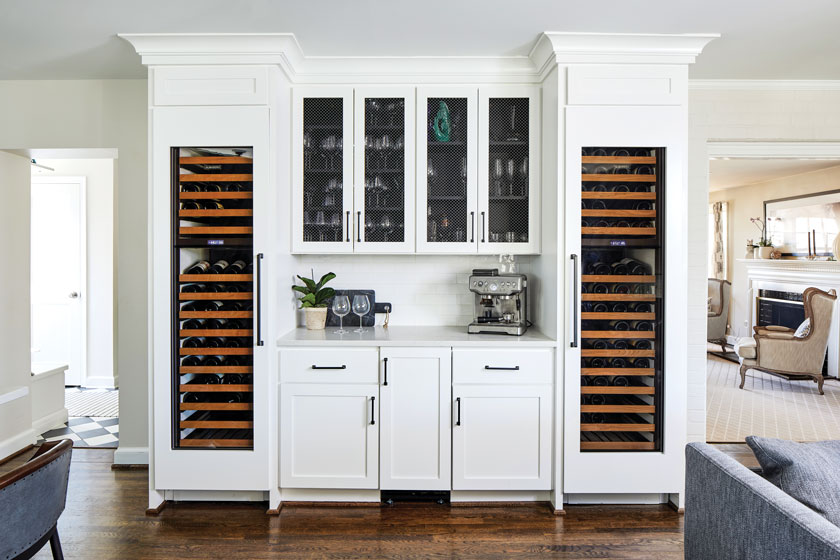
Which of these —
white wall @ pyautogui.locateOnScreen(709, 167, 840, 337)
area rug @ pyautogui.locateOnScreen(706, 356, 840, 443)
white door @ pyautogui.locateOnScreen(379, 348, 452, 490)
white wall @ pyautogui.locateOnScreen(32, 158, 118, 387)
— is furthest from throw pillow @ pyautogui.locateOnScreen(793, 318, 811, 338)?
white wall @ pyautogui.locateOnScreen(32, 158, 118, 387)

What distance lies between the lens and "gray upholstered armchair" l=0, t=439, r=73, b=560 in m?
1.46

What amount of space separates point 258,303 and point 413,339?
2.86 feet

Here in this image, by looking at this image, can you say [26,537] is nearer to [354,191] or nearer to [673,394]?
[354,191]

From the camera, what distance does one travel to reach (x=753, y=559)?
55.4 inches

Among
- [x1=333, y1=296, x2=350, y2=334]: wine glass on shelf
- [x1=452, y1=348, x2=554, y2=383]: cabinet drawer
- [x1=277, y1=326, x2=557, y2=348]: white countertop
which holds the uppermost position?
[x1=333, y1=296, x2=350, y2=334]: wine glass on shelf

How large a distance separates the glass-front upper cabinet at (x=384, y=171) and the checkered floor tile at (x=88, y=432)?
246cm

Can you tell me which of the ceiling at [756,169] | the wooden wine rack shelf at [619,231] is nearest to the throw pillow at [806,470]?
the wooden wine rack shelf at [619,231]

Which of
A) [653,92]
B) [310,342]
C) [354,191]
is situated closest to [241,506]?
[310,342]

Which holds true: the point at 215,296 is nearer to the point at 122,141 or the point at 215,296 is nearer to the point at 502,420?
the point at 122,141

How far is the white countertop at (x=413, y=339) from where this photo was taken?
2.95 m

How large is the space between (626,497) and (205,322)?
2582 mm

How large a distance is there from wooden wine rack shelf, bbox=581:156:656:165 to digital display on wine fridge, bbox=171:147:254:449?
1.87 m

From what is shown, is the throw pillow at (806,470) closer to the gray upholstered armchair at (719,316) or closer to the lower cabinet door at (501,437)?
the lower cabinet door at (501,437)

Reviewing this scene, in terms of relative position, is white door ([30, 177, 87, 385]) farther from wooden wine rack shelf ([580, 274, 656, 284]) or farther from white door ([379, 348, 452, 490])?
wooden wine rack shelf ([580, 274, 656, 284])
